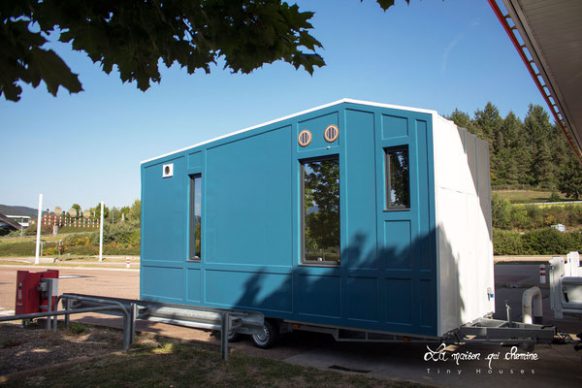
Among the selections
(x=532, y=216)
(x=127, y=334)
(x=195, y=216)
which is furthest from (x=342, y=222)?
(x=532, y=216)

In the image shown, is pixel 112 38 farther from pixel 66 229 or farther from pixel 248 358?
pixel 66 229

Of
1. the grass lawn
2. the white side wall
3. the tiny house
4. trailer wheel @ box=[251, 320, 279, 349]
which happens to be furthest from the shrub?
the grass lawn

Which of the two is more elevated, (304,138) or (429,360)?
(304,138)

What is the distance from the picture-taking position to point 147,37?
9.97ft

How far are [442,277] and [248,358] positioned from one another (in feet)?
9.11

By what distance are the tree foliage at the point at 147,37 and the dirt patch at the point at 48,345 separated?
4.66 metres

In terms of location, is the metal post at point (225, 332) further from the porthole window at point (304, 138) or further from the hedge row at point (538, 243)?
the hedge row at point (538, 243)

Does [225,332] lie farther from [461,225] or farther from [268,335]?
[461,225]

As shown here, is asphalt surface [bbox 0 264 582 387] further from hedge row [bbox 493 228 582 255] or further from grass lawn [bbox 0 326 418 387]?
hedge row [bbox 493 228 582 255]

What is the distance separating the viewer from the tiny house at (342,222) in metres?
5.97

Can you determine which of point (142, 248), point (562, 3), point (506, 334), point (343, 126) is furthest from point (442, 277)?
point (142, 248)

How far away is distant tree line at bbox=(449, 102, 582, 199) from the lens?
68188 millimetres

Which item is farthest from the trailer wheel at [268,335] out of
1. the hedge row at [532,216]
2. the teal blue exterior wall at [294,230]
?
the hedge row at [532,216]

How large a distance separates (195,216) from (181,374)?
3652 millimetres
